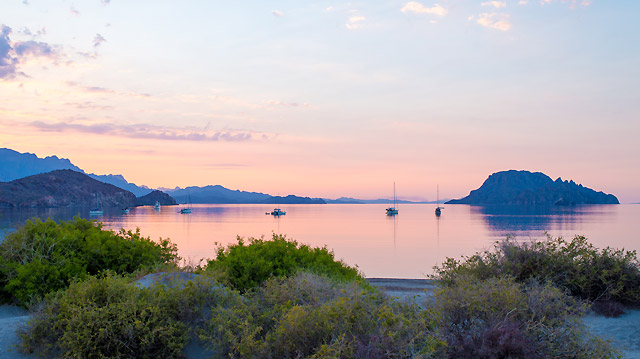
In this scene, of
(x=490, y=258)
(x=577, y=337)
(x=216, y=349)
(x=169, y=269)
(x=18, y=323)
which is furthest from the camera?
(x=490, y=258)

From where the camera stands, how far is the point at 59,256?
1330cm

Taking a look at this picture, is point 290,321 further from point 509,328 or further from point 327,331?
point 509,328

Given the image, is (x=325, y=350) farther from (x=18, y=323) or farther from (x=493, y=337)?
(x=18, y=323)

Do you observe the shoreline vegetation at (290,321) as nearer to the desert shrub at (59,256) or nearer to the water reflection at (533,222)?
the desert shrub at (59,256)

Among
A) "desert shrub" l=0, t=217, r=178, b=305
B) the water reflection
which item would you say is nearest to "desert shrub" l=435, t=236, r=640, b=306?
"desert shrub" l=0, t=217, r=178, b=305

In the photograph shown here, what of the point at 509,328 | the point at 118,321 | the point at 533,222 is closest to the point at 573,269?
the point at 509,328

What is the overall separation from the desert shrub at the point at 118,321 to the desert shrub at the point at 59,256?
11.0 ft

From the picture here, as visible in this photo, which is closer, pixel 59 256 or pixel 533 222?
pixel 59 256

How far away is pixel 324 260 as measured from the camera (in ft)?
49.1

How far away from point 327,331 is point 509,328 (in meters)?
2.84

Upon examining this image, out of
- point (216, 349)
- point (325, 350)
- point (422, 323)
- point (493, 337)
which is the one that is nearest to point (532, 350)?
point (493, 337)

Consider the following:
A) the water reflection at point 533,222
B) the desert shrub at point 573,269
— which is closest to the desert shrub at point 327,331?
the desert shrub at point 573,269

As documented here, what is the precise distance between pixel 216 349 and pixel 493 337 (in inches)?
187

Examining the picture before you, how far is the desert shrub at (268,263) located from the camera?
1320cm
